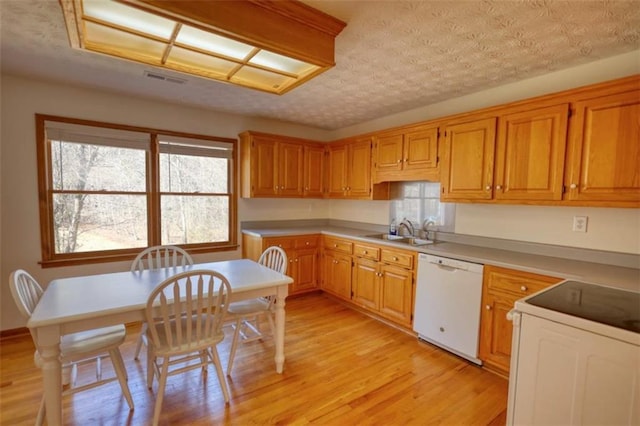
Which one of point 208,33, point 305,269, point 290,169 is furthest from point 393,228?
point 208,33

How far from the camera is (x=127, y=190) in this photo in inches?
130

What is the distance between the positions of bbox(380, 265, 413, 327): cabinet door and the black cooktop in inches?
53.2

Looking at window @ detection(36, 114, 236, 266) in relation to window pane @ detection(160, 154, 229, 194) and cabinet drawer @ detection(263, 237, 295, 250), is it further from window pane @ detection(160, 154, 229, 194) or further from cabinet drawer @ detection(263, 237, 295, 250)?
cabinet drawer @ detection(263, 237, 295, 250)

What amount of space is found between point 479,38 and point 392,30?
578 millimetres

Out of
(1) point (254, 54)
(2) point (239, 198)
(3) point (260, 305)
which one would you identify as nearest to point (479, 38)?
(1) point (254, 54)

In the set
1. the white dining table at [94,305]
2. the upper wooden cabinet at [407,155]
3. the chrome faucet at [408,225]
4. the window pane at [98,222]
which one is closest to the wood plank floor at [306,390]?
the white dining table at [94,305]

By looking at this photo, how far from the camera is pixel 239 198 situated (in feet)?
13.2

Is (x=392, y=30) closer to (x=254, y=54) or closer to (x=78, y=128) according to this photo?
(x=254, y=54)

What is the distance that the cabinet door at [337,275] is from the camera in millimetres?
3662

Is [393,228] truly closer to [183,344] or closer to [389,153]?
[389,153]

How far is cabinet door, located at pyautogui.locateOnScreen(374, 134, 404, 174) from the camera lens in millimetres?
3297

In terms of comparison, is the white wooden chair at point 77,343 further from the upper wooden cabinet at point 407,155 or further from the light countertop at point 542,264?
the upper wooden cabinet at point 407,155

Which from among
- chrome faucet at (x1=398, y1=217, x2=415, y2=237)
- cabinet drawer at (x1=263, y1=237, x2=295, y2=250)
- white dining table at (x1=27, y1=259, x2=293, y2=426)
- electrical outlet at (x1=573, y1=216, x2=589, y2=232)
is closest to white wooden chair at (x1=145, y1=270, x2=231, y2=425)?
white dining table at (x1=27, y1=259, x2=293, y2=426)

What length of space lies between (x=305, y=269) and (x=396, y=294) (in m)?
1.33
